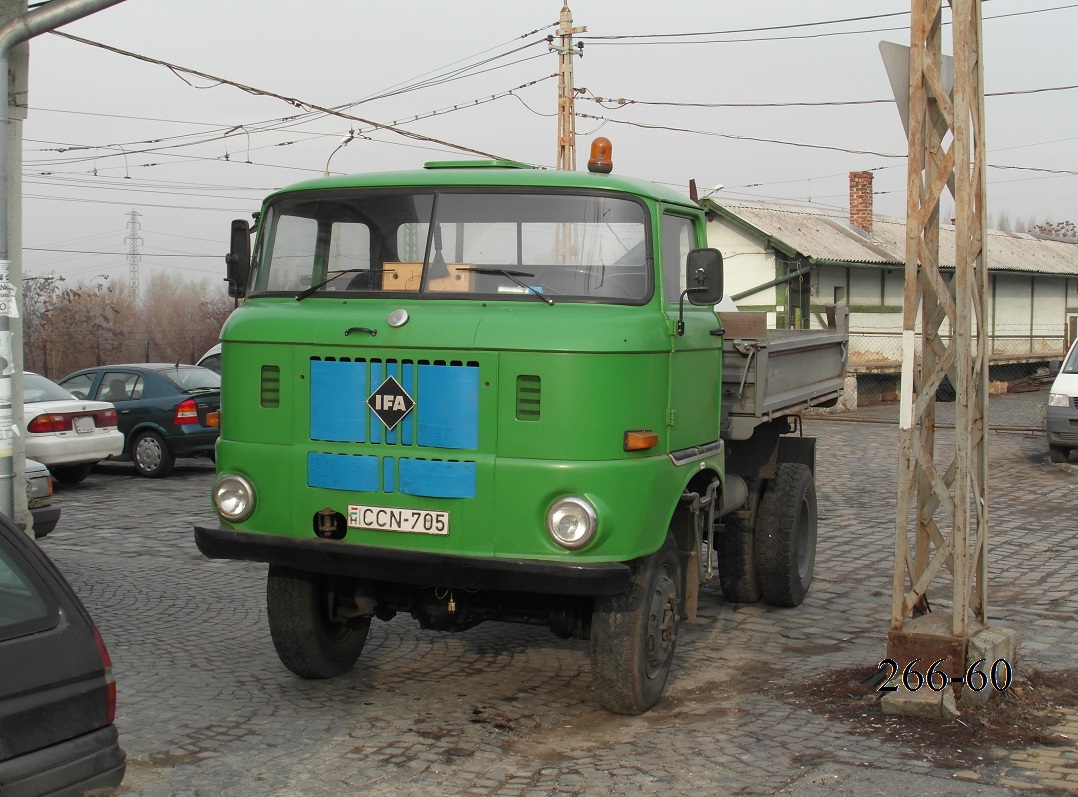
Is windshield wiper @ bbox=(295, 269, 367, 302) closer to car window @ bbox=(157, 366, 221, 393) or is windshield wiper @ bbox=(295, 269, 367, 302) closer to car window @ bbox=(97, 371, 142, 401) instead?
car window @ bbox=(157, 366, 221, 393)

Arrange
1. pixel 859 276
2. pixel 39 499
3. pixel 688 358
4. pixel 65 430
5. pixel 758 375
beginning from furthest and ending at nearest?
pixel 859 276 < pixel 65 430 < pixel 39 499 < pixel 758 375 < pixel 688 358

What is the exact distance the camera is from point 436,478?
214 inches

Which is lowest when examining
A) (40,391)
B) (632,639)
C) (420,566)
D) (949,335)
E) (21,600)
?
(632,639)

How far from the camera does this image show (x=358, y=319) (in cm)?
567

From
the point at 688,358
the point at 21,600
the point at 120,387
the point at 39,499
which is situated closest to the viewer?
the point at 21,600

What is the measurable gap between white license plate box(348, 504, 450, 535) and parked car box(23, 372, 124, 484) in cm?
936

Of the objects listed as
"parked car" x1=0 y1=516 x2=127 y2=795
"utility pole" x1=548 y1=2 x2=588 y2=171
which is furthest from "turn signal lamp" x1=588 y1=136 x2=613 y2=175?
"utility pole" x1=548 y1=2 x2=588 y2=171

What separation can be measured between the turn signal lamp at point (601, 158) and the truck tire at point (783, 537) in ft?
9.75

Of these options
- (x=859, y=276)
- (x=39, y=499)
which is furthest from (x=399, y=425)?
(x=859, y=276)

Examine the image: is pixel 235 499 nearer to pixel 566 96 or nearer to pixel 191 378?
pixel 191 378

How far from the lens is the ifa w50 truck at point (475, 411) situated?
17.4 feet

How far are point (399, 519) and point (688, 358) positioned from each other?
5.50 feet

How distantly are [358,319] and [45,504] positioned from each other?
475 centimetres

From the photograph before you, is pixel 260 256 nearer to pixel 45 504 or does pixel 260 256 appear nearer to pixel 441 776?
pixel 441 776
